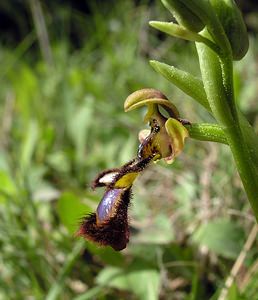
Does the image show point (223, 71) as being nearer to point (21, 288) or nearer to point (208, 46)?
point (208, 46)

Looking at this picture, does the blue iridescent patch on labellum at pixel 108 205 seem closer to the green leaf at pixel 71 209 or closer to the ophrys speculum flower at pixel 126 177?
the ophrys speculum flower at pixel 126 177

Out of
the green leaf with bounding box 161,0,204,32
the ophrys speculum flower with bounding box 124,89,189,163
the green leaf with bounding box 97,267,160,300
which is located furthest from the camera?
the green leaf with bounding box 97,267,160,300

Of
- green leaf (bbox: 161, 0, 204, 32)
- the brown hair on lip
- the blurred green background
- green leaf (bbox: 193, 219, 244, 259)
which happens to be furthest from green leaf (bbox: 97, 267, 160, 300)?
green leaf (bbox: 161, 0, 204, 32)

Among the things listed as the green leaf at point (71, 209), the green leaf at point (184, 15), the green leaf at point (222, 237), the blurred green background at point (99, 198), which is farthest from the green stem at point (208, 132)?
the green leaf at point (71, 209)

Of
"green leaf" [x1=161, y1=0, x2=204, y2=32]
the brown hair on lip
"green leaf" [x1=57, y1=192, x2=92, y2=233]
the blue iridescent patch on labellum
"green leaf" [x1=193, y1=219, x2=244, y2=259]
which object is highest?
"green leaf" [x1=161, y1=0, x2=204, y2=32]

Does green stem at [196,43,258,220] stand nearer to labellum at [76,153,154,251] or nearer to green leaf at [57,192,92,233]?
labellum at [76,153,154,251]

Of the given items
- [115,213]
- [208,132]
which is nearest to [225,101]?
[208,132]
